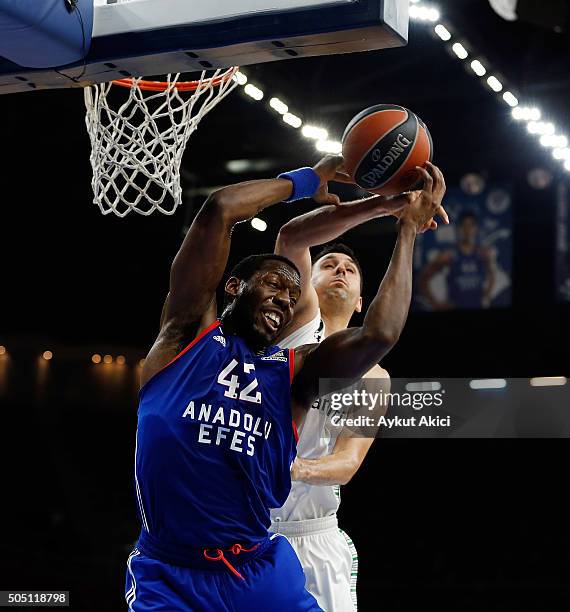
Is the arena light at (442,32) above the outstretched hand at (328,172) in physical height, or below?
above

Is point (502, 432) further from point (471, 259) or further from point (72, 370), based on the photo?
point (72, 370)

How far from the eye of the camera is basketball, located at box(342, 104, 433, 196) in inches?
126

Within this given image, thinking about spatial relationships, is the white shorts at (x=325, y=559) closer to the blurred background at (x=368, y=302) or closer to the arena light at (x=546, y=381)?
the blurred background at (x=368, y=302)

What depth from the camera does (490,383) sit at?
40.1 feet

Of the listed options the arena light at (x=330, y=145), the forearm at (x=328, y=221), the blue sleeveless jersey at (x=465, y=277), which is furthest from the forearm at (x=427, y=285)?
the forearm at (x=328, y=221)

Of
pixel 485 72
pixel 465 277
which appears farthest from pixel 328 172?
pixel 465 277

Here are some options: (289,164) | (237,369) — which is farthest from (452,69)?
(237,369)

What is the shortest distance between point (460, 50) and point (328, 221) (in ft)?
16.3

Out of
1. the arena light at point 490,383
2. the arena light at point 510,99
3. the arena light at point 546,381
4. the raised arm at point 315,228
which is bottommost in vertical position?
the raised arm at point 315,228

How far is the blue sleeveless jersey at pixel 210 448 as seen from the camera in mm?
2639

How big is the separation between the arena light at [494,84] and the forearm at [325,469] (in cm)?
531

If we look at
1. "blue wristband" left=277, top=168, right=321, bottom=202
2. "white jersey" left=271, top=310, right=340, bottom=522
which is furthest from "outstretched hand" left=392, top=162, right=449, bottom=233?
"white jersey" left=271, top=310, right=340, bottom=522

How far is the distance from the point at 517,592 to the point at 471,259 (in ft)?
13.0

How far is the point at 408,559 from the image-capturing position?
1225 cm
